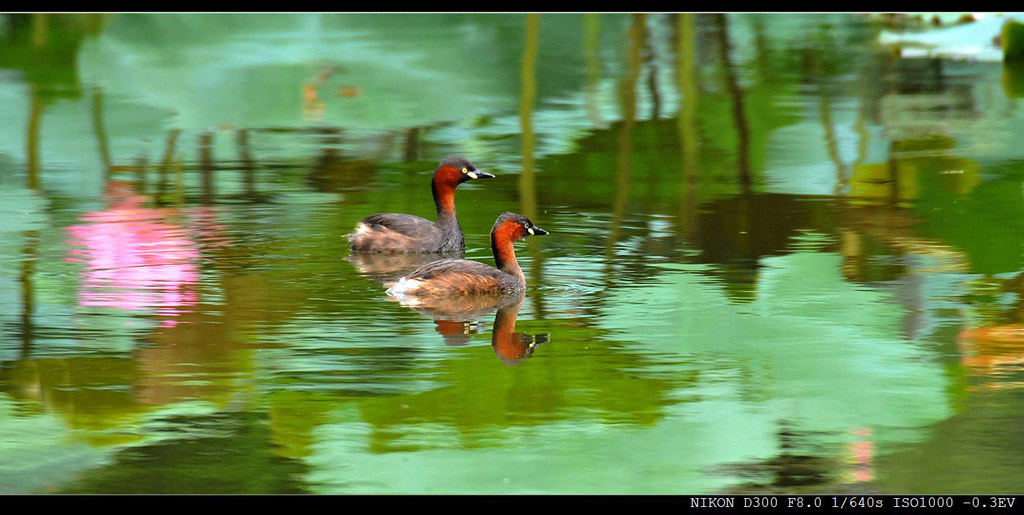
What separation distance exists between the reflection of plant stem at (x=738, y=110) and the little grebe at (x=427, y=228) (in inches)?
74.4

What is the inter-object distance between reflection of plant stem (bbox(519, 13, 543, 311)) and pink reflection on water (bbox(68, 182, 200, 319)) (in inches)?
71.4

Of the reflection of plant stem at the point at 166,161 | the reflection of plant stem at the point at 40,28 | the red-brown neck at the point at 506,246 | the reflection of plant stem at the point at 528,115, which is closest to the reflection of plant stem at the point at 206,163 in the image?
the reflection of plant stem at the point at 166,161

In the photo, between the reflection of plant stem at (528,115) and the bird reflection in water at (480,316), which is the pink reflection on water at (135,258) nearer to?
the bird reflection in water at (480,316)

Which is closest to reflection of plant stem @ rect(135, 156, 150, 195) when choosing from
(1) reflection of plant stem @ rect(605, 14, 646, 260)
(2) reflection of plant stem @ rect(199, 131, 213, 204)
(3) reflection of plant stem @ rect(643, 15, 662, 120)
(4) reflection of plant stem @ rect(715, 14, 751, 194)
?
(2) reflection of plant stem @ rect(199, 131, 213, 204)

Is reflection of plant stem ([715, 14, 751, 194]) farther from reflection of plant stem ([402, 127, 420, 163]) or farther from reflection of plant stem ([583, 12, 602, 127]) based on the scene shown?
reflection of plant stem ([402, 127, 420, 163])

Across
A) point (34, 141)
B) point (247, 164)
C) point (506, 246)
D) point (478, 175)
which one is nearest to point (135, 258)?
point (506, 246)

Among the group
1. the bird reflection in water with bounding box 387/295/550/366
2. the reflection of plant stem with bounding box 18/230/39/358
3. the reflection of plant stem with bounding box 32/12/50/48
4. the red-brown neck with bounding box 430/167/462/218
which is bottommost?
the bird reflection in water with bounding box 387/295/550/366

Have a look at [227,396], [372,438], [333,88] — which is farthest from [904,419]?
A: [333,88]

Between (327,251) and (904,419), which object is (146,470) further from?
(327,251)

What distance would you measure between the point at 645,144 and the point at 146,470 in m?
6.93

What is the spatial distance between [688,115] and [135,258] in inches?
203

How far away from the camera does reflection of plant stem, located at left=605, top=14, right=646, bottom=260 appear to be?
963cm

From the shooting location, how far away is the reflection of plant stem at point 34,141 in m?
10.9

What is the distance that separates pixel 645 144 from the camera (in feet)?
38.5
